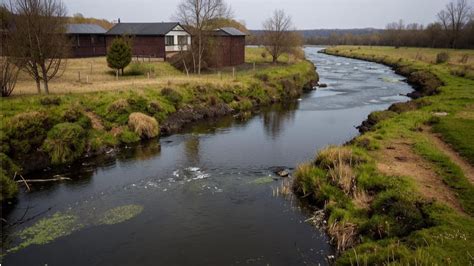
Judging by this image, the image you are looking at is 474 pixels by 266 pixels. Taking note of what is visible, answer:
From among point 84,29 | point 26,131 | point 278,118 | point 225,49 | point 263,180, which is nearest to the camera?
point 263,180

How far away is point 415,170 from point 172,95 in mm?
20604

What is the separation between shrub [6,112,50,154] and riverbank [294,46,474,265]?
14575 mm

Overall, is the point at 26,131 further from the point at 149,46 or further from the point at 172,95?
the point at 149,46

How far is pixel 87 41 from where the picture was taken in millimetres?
57906

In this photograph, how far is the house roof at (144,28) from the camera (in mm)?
55000

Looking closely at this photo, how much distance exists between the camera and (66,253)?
12.8 metres

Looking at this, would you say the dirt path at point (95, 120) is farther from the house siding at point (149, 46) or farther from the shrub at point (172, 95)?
the house siding at point (149, 46)

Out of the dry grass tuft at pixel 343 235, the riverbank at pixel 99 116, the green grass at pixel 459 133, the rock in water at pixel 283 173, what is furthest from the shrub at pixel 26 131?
the green grass at pixel 459 133

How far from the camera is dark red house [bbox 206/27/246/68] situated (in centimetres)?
5369

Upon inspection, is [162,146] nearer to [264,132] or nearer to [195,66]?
[264,132]

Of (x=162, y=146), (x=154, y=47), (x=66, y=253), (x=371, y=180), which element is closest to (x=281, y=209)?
(x=371, y=180)

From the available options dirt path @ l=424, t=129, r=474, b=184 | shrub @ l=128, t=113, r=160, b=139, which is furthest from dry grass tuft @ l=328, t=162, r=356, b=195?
shrub @ l=128, t=113, r=160, b=139

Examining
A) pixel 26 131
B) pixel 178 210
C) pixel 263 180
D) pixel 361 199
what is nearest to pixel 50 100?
pixel 26 131

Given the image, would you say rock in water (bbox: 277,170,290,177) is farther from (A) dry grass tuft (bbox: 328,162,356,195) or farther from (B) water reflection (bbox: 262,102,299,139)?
(B) water reflection (bbox: 262,102,299,139)
